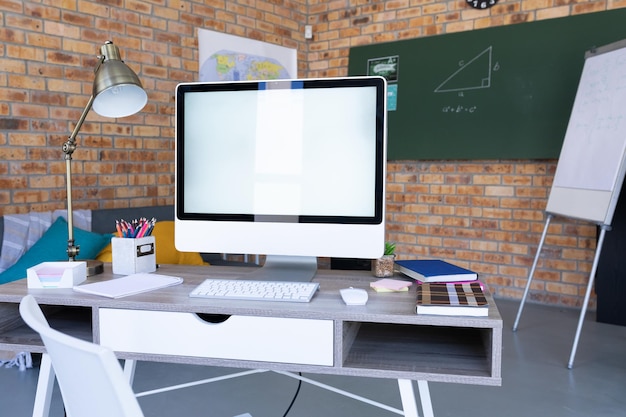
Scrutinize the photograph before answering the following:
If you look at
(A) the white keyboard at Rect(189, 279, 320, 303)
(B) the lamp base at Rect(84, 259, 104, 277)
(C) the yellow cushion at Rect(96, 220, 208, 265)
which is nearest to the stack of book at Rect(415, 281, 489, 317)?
(A) the white keyboard at Rect(189, 279, 320, 303)

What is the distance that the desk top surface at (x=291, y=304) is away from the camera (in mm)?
1139

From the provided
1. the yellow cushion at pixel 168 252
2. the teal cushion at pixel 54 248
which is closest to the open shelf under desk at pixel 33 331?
the teal cushion at pixel 54 248

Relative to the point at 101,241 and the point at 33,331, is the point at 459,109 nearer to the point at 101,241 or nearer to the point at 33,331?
the point at 101,241

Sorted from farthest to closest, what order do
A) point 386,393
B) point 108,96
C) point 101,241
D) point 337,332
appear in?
point 101,241
point 386,393
point 108,96
point 337,332

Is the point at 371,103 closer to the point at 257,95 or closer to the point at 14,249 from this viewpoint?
the point at 257,95

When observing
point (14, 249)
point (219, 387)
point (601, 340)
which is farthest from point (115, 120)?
point (601, 340)

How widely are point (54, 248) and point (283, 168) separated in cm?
173

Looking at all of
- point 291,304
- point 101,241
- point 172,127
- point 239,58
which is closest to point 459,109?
point 239,58

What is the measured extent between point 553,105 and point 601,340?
60.6 inches

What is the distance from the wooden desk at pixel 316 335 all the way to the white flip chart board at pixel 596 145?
192cm

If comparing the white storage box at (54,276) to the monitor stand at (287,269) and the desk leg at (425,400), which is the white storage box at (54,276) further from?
the desk leg at (425,400)

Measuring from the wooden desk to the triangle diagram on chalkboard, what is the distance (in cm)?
299

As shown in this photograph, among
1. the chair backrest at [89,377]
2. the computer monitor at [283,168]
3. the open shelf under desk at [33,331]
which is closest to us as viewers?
the chair backrest at [89,377]

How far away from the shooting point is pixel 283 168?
4.96 feet
